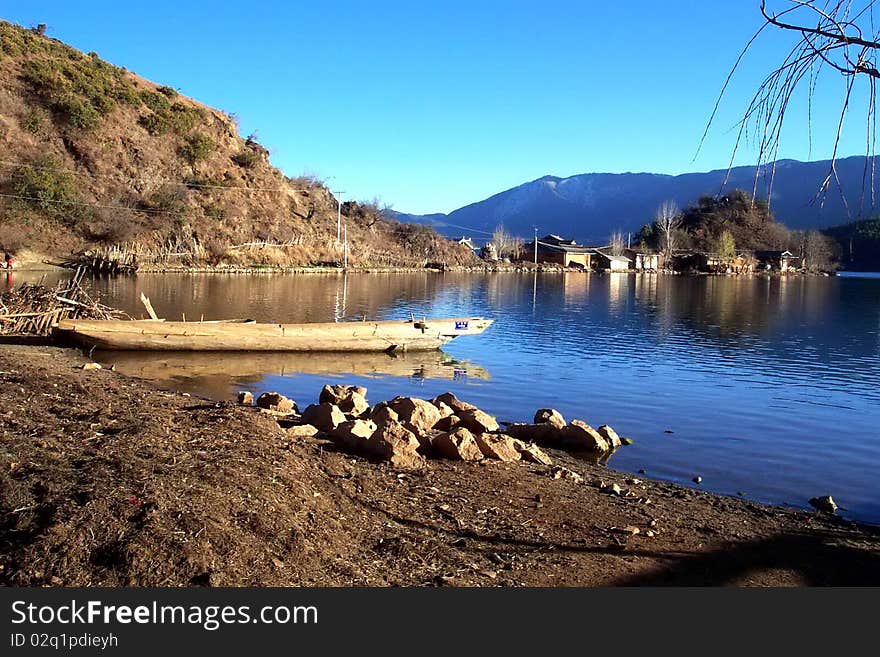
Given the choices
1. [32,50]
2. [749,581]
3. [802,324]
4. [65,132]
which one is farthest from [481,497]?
[32,50]

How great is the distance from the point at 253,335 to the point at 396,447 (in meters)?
13.0

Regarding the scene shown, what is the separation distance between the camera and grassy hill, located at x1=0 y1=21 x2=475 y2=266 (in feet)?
186

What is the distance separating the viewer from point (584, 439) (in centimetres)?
1202

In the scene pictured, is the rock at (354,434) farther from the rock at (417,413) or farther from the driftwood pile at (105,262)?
the driftwood pile at (105,262)

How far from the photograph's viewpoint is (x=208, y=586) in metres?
4.55

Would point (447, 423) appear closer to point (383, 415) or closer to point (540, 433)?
point (383, 415)

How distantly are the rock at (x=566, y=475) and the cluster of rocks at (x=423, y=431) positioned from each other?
0.47 m

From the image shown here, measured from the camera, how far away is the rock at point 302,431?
9.56 meters

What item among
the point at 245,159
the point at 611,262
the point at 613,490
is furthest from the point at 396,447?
the point at 611,262

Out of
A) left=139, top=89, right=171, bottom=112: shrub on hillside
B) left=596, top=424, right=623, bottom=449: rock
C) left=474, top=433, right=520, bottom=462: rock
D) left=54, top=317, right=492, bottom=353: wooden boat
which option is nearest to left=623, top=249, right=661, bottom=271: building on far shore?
left=139, top=89, right=171, bottom=112: shrub on hillside

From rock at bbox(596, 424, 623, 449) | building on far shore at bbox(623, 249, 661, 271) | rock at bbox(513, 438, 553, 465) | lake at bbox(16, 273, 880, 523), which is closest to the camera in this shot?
rock at bbox(513, 438, 553, 465)

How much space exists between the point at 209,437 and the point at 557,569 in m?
4.16

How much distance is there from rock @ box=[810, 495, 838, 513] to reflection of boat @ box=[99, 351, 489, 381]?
10.6m

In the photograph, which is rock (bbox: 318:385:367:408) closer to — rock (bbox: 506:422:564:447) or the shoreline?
rock (bbox: 506:422:564:447)
